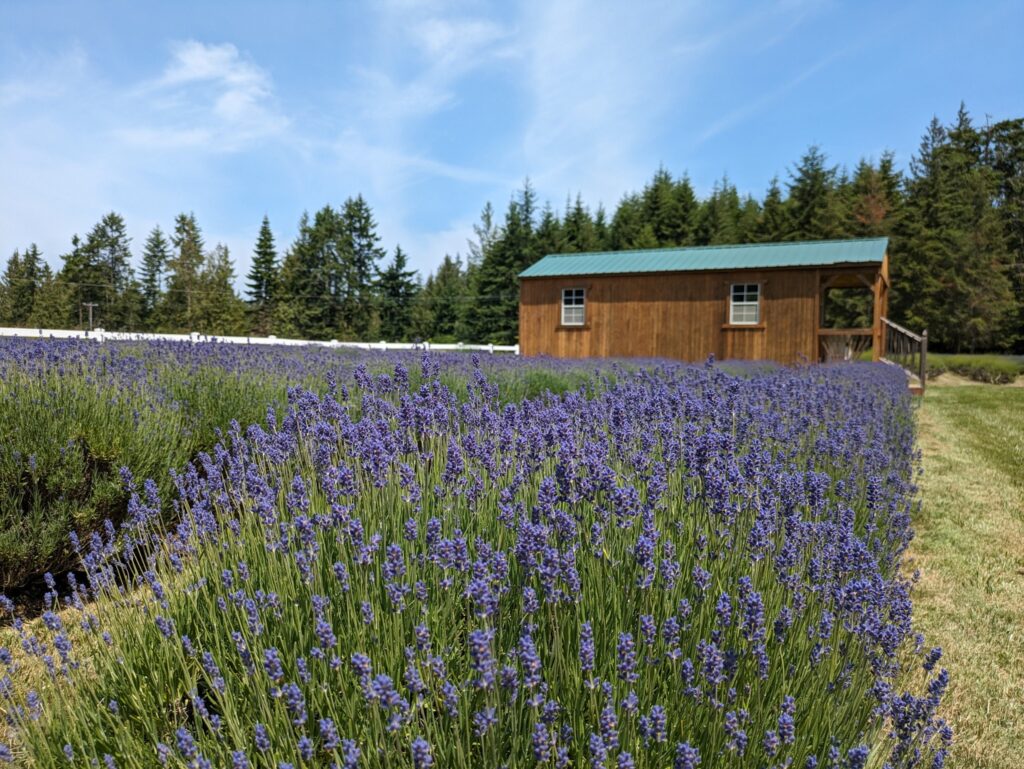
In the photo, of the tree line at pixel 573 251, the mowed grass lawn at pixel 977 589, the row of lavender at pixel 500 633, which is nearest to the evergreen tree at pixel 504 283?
the tree line at pixel 573 251

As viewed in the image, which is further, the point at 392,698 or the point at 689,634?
the point at 689,634

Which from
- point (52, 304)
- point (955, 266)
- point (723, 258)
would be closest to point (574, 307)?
point (723, 258)

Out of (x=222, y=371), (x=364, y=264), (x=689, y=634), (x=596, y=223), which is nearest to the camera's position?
(x=689, y=634)

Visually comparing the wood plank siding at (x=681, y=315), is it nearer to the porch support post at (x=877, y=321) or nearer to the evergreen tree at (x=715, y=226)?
the porch support post at (x=877, y=321)

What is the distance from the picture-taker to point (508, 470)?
329 centimetres

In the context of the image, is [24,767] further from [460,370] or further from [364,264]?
[364,264]

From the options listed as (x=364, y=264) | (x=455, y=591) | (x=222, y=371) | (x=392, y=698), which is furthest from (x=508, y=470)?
(x=364, y=264)

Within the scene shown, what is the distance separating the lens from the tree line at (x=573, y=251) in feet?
121

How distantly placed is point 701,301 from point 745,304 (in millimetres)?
1263

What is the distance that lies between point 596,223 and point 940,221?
20.6 meters

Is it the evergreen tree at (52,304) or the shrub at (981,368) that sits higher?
the evergreen tree at (52,304)

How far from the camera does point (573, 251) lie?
4328 centimetres

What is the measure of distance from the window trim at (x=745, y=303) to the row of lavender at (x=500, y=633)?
16.5 m

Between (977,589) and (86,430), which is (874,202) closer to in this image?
(977,589)
